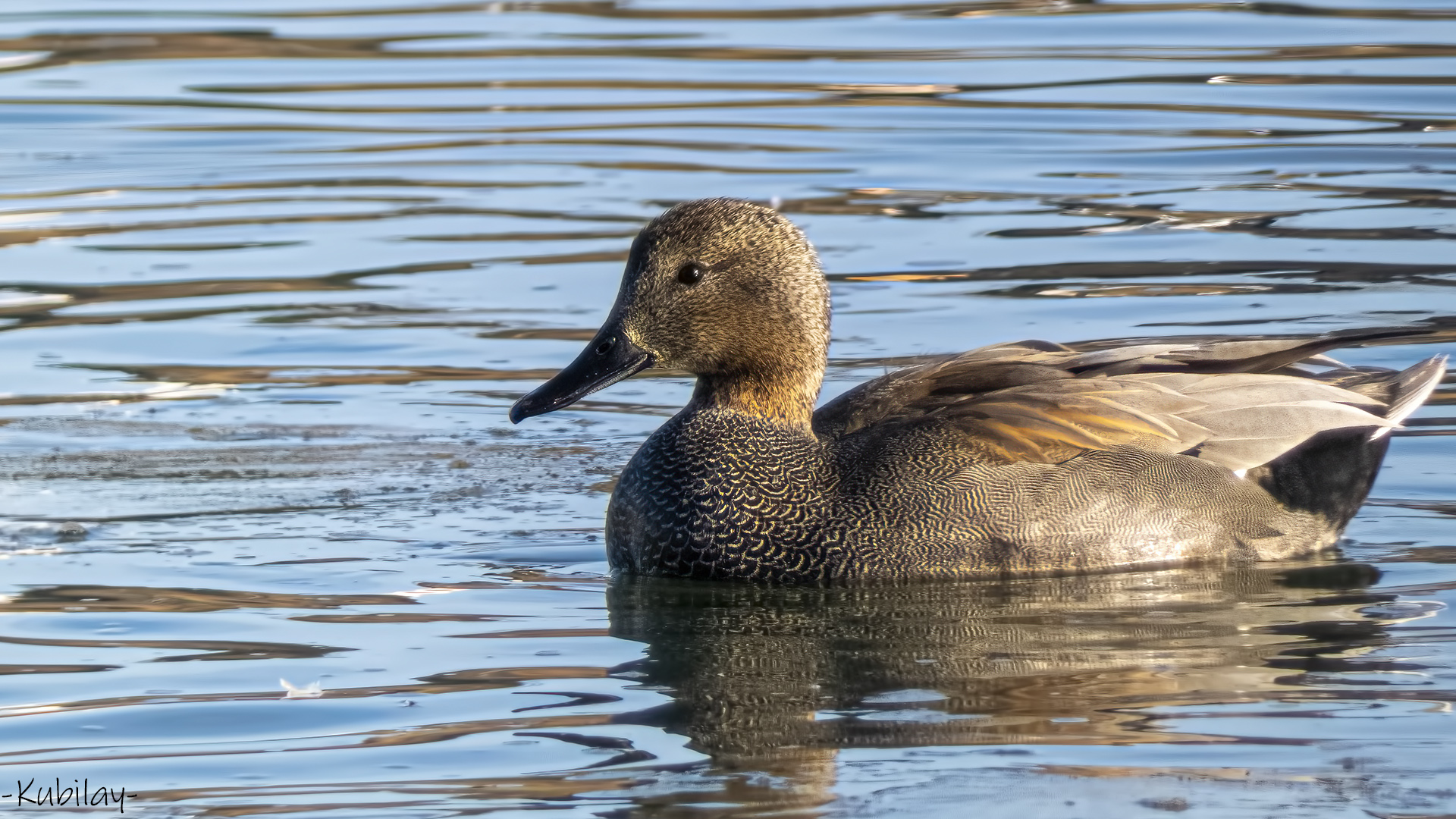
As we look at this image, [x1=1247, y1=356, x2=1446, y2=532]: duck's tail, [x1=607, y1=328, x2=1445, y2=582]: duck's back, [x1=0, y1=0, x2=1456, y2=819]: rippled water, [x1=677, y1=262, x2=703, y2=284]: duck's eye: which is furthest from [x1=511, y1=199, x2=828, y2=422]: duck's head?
[x1=1247, y1=356, x2=1446, y2=532]: duck's tail

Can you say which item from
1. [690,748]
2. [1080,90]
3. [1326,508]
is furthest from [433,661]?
[1080,90]

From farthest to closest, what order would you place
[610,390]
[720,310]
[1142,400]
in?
[610,390] < [720,310] < [1142,400]

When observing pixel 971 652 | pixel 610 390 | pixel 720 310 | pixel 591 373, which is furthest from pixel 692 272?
pixel 610 390

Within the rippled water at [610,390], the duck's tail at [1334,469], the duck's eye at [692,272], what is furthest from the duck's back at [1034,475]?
the duck's eye at [692,272]

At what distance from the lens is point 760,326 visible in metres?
6.70

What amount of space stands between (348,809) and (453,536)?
239 cm

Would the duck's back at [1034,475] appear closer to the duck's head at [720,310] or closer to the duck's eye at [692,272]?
the duck's head at [720,310]

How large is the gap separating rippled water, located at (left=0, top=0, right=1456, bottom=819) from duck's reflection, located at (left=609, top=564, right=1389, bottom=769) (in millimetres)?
20

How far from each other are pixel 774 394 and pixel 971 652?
1.40m

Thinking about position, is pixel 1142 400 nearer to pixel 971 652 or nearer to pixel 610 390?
pixel 971 652

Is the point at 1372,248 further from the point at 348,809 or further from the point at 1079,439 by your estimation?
the point at 348,809

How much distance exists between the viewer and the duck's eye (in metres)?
6.69

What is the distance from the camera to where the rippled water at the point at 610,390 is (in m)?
4.85

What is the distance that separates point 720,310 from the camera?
6.68m
